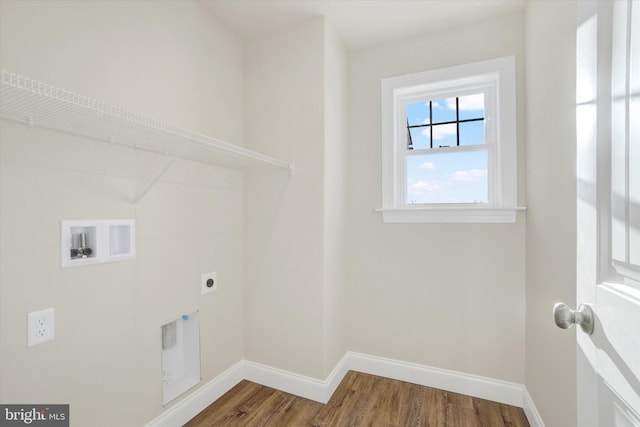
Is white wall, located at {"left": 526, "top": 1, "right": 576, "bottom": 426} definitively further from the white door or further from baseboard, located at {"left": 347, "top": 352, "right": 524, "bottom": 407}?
the white door

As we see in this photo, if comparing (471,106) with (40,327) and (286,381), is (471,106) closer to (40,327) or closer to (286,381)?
(286,381)

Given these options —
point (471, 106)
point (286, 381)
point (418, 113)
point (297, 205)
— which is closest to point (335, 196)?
point (297, 205)

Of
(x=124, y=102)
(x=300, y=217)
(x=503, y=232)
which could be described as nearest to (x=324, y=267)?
(x=300, y=217)

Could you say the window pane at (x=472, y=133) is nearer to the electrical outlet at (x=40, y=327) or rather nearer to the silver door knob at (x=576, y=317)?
the silver door knob at (x=576, y=317)

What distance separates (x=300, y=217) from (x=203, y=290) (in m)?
0.78

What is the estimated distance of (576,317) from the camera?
69 cm

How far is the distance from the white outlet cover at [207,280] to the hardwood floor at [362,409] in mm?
717

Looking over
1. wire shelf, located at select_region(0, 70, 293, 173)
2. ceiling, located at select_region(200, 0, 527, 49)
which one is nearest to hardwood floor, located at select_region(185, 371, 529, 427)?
wire shelf, located at select_region(0, 70, 293, 173)

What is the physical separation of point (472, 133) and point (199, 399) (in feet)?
8.25

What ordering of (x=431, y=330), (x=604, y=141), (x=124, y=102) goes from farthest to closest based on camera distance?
1. (x=431, y=330)
2. (x=124, y=102)
3. (x=604, y=141)

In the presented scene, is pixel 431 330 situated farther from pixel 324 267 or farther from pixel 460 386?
pixel 324 267

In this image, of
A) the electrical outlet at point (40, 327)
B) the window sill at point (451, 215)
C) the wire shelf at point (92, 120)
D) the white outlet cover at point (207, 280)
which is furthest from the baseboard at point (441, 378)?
the electrical outlet at point (40, 327)

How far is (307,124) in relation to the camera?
6.71 feet

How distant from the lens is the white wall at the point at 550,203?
1.20m
